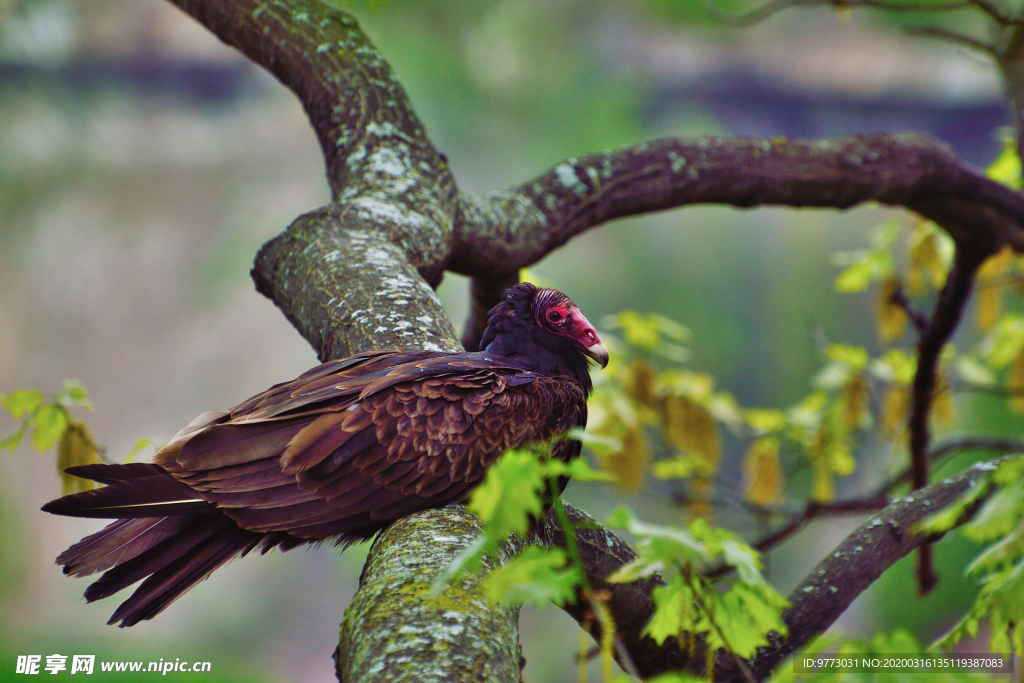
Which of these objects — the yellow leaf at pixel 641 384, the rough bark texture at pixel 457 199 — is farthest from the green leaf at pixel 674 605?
the yellow leaf at pixel 641 384

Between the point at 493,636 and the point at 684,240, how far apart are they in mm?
5155

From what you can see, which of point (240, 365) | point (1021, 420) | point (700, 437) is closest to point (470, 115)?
point (240, 365)

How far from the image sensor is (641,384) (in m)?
2.85

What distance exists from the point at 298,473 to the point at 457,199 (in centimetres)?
113

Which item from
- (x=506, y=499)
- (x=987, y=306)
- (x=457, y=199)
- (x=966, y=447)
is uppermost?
(x=457, y=199)

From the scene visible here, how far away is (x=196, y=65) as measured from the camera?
542cm

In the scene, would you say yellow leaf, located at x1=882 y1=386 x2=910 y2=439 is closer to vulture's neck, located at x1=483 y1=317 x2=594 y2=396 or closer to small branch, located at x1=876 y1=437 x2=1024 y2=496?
small branch, located at x1=876 y1=437 x2=1024 y2=496

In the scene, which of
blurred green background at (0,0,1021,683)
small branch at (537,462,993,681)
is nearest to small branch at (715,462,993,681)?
small branch at (537,462,993,681)

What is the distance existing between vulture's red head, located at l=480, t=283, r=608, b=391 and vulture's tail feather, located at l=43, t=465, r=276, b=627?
65cm

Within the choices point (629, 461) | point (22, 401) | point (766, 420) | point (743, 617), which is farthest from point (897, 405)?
point (22, 401)

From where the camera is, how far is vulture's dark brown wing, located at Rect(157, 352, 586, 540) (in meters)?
1.24

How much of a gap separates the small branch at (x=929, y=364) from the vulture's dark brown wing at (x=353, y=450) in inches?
76.9

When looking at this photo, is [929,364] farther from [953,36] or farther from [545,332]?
[545,332]

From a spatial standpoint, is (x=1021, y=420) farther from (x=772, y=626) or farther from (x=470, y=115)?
(x=772, y=626)
